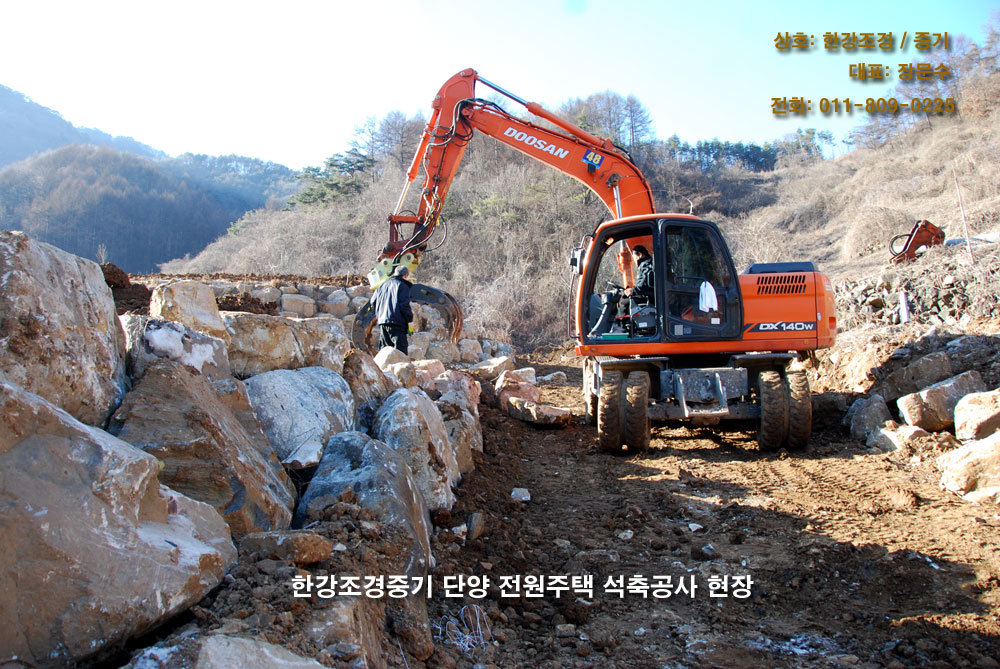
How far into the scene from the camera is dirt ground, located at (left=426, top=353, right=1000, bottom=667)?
2.80m

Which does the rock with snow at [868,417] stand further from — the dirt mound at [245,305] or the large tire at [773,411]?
the dirt mound at [245,305]

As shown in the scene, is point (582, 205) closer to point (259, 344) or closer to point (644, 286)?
point (644, 286)

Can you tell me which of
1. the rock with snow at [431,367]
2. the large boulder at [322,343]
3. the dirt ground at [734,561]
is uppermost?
the large boulder at [322,343]

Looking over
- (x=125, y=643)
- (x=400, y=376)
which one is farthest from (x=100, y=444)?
(x=400, y=376)

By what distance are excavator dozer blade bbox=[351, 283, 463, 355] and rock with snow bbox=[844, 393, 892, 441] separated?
433 cm

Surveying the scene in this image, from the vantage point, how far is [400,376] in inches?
232

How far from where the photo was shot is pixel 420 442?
4.03 m

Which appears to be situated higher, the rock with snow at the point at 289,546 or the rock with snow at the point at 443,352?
the rock with snow at the point at 443,352

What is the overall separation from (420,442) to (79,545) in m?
2.31

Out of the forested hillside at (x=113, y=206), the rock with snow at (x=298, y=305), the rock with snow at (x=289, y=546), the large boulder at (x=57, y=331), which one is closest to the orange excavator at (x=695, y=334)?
the rock with snow at (x=289, y=546)

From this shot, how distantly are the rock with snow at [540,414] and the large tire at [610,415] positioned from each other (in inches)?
47.9

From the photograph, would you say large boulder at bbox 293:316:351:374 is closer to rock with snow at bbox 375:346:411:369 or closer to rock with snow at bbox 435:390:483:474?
rock with snow at bbox 435:390:483:474

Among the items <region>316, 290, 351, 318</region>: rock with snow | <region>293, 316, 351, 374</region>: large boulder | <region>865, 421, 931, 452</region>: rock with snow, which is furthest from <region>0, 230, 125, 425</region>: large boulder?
<region>316, 290, 351, 318</region>: rock with snow

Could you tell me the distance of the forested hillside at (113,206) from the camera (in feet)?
122
